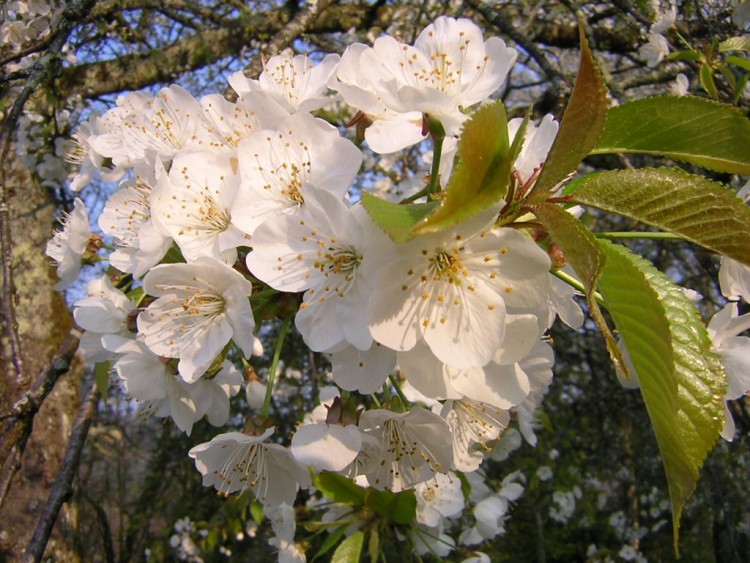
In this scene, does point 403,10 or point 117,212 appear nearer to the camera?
point 117,212

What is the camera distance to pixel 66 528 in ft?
7.43

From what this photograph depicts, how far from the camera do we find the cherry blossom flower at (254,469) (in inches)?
45.5

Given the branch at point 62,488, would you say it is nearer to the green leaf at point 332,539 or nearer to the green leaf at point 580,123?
the green leaf at point 332,539

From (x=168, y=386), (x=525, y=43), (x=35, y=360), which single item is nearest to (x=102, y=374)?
(x=168, y=386)

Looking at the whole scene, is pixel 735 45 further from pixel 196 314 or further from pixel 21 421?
pixel 21 421

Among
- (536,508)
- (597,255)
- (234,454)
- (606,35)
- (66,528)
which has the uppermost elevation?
(597,255)

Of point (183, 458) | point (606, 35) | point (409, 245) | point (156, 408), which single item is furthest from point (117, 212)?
point (183, 458)

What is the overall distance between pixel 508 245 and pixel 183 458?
5.91 meters

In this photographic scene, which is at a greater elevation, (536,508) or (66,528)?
(66,528)

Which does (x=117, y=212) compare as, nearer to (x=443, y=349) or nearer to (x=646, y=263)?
(x=443, y=349)

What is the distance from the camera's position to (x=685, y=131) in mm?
802

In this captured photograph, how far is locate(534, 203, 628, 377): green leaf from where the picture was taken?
2.06ft

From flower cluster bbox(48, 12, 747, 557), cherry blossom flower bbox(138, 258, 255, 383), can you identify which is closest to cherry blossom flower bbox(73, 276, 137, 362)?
flower cluster bbox(48, 12, 747, 557)

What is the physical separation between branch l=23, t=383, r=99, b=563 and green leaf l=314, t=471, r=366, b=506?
0.66 m
